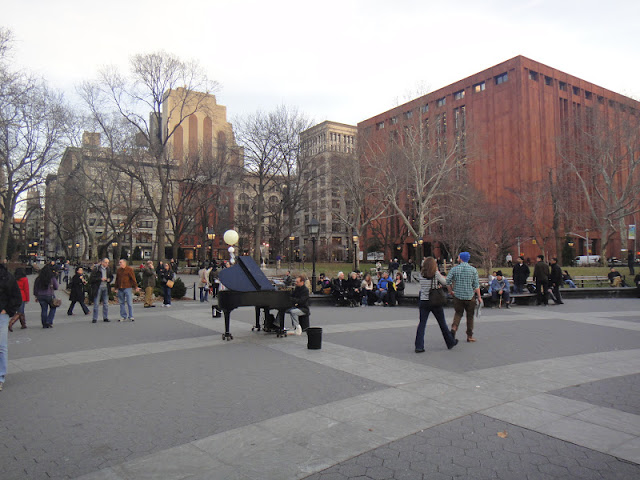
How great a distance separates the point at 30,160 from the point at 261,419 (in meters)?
35.5

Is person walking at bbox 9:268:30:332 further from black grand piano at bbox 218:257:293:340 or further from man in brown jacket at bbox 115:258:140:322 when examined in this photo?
black grand piano at bbox 218:257:293:340

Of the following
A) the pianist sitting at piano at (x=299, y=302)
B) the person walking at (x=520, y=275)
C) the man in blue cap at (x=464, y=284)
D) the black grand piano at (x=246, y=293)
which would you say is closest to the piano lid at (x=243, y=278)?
the black grand piano at (x=246, y=293)

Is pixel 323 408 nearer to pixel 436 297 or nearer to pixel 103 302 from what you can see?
pixel 436 297

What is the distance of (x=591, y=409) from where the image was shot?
4.86 m

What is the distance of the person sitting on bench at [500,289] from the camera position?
15.4 m

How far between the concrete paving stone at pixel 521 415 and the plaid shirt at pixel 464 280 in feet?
12.5

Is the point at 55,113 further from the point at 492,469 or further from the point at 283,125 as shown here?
the point at 492,469

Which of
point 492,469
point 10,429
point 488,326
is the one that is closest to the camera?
point 492,469

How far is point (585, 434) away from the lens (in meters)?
4.15

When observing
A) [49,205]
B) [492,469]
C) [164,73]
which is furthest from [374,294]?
[49,205]

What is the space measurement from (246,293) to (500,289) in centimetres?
988

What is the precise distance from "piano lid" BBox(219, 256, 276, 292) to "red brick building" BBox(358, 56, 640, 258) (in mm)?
49373

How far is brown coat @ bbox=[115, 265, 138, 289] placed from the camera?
12.3 meters

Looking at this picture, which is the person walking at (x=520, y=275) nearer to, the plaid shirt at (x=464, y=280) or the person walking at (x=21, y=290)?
the plaid shirt at (x=464, y=280)
